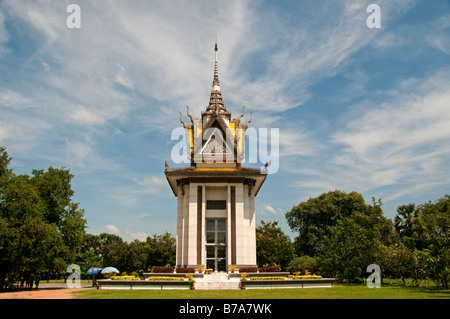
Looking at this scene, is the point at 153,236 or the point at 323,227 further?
the point at 323,227

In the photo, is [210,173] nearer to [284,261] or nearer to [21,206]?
[21,206]

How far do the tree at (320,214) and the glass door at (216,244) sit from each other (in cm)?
3155

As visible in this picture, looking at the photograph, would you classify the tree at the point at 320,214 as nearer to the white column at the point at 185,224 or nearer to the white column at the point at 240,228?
the white column at the point at 240,228

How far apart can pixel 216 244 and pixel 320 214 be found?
36417 mm

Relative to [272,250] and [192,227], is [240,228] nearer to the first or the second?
[192,227]

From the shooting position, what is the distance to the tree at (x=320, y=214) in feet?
207

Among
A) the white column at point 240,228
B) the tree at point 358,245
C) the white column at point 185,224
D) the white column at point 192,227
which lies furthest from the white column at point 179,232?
the tree at point 358,245

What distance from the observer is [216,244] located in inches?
1326

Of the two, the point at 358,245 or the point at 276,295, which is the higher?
the point at 358,245

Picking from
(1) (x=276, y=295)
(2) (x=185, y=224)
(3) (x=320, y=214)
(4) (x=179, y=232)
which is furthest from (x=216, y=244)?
(3) (x=320, y=214)

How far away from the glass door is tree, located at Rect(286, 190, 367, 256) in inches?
1242

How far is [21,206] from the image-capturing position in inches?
1057
